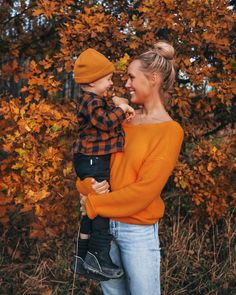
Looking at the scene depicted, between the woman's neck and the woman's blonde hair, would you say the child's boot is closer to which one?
the woman's neck

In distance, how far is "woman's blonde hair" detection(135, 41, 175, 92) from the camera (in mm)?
2225

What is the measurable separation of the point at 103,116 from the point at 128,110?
0.16 m

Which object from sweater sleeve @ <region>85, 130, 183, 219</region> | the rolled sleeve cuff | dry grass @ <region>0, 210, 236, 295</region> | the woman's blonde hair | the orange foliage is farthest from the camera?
dry grass @ <region>0, 210, 236, 295</region>

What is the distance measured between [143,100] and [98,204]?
606 mm

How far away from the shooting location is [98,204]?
2111 mm

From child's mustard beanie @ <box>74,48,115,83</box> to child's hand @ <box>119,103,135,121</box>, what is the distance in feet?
0.64

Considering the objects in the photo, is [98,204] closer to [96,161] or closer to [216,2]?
[96,161]

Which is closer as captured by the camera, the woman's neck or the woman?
the woman

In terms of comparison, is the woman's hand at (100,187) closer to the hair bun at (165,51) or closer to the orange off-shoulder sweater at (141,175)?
the orange off-shoulder sweater at (141,175)

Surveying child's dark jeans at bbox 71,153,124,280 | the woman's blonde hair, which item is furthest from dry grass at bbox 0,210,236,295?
the woman's blonde hair

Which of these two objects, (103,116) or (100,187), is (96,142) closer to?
(103,116)

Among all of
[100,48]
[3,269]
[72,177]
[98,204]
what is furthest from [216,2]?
[3,269]

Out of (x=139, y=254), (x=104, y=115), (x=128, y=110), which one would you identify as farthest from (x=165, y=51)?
(x=139, y=254)

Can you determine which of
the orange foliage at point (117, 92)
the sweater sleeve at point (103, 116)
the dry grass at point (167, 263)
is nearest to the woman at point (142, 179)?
the sweater sleeve at point (103, 116)
